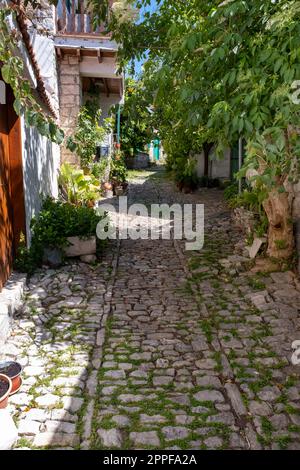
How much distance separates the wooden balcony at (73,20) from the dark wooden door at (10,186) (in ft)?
16.9

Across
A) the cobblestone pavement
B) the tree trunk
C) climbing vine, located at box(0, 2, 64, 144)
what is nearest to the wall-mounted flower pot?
the cobblestone pavement

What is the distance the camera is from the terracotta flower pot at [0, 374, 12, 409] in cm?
320

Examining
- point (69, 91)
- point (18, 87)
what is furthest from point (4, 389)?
point (69, 91)

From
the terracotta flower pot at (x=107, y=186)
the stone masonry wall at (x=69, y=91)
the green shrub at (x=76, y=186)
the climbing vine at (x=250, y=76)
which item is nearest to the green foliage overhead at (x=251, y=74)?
the climbing vine at (x=250, y=76)

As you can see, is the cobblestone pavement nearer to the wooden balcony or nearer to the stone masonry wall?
the stone masonry wall

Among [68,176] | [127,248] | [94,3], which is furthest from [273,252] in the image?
[68,176]

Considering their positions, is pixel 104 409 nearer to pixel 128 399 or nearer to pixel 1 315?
pixel 128 399

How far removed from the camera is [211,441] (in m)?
2.98

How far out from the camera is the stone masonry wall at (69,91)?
35.1 ft

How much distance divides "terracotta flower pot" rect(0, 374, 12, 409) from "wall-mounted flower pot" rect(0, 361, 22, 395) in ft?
0.27

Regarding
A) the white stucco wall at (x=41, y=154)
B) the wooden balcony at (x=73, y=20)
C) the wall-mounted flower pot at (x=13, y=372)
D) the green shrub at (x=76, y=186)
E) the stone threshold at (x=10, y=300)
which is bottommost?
the wall-mounted flower pot at (x=13, y=372)

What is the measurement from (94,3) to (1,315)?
432cm

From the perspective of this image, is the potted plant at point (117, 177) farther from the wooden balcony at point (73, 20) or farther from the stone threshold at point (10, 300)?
the stone threshold at point (10, 300)

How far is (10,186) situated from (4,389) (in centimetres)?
331
